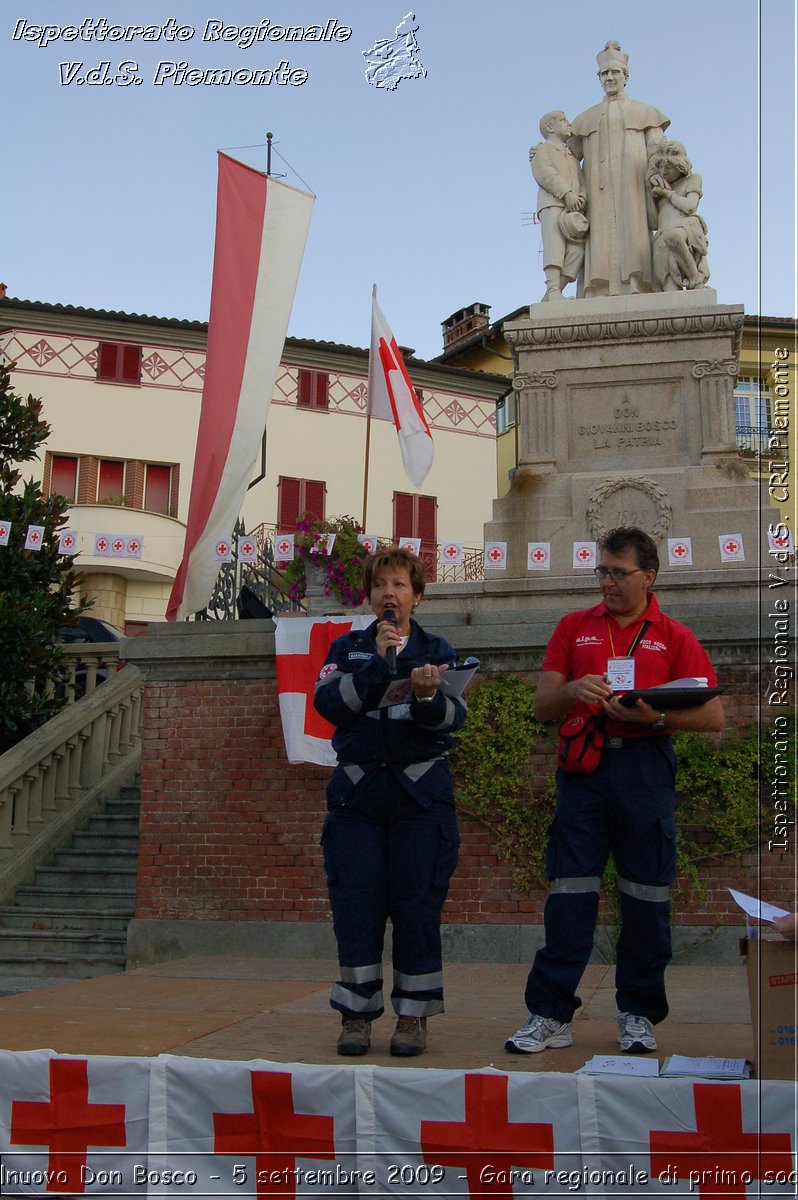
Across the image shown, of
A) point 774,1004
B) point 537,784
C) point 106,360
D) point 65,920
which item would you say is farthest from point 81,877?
point 106,360

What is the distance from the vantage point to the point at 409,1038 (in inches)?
174

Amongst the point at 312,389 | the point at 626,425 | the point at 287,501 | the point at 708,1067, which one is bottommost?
the point at 708,1067

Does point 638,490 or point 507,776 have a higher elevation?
point 638,490

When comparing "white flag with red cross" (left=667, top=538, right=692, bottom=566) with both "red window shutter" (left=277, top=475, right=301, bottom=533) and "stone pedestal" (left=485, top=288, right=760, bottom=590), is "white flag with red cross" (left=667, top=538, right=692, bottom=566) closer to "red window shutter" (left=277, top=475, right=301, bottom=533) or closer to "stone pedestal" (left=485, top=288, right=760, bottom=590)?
"stone pedestal" (left=485, top=288, right=760, bottom=590)

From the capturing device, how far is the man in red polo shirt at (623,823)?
14.8 ft

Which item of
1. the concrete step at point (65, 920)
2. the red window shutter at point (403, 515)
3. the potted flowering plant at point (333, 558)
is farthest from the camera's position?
the red window shutter at point (403, 515)

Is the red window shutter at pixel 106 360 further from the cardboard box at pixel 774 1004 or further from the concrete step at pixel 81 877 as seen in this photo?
the cardboard box at pixel 774 1004

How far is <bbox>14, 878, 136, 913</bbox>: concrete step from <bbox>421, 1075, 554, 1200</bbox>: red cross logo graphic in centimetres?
660

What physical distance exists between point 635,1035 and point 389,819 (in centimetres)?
124

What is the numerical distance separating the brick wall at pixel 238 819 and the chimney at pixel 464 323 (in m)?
36.9

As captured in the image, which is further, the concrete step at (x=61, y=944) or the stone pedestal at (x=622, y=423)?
the stone pedestal at (x=622, y=423)

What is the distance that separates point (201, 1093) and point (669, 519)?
23.8ft

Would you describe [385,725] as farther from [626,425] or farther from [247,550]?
[247,550]

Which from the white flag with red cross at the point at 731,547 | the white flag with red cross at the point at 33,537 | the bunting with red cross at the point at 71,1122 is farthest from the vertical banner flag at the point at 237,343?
the bunting with red cross at the point at 71,1122
